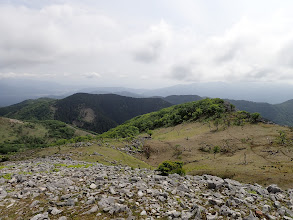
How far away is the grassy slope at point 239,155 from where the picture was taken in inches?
822

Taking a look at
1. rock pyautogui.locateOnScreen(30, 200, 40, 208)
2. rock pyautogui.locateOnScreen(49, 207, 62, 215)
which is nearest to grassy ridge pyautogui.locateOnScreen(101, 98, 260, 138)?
rock pyautogui.locateOnScreen(30, 200, 40, 208)

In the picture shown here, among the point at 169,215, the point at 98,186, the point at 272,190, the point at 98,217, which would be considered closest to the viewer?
the point at 98,217

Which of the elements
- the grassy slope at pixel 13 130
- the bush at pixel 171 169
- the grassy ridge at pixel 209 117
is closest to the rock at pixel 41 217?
the bush at pixel 171 169

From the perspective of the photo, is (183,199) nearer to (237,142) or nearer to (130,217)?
(130,217)

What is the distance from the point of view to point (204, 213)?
29.1ft

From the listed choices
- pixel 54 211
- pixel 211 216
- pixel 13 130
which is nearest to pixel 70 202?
pixel 54 211

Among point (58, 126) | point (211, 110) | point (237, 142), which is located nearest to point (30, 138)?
point (58, 126)

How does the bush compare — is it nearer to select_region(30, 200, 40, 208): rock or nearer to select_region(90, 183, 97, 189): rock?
select_region(90, 183, 97, 189): rock

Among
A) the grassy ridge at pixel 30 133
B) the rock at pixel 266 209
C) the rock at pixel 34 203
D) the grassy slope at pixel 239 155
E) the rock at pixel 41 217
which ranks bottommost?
the grassy ridge at pixel 30 133

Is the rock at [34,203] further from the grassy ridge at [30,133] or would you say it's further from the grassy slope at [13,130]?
the grassy slope at [13,130]

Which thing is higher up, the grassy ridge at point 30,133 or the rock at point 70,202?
the rock at point 70,202

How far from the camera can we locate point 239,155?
33.9m

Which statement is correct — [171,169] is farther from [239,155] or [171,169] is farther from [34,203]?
[239,155]

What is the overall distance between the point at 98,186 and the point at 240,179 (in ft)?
56.8
